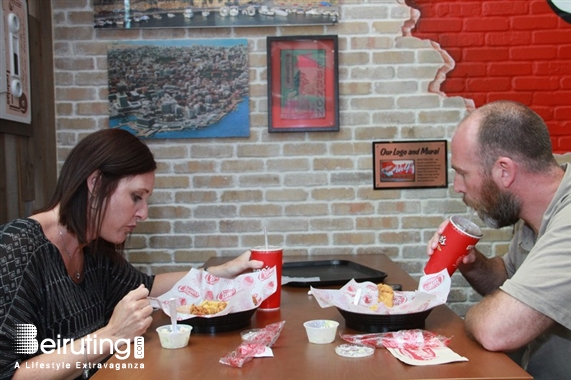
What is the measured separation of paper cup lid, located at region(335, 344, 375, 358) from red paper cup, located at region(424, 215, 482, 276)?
429mm

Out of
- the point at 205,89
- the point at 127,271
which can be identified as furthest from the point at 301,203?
the point at 127,271

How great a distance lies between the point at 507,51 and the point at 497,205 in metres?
1.62

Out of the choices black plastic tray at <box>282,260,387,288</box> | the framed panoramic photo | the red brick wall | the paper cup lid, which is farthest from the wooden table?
the red brick wall

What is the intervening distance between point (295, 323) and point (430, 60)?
78.0 inches

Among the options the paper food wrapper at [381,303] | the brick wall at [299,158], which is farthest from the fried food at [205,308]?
the brick wall at [299,158]

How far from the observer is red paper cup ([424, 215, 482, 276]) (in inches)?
70.5

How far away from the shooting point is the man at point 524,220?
152cm

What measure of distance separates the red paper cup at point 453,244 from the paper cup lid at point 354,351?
0.43 metres

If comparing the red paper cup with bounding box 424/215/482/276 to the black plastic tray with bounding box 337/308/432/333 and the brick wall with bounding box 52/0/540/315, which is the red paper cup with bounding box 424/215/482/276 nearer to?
the black plastic tray with bounding box 337/308/432/333

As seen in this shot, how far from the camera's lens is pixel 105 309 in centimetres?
215

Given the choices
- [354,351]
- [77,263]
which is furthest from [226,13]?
[354,351]

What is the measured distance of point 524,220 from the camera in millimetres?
2025

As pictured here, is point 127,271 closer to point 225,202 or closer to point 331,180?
point 225,202

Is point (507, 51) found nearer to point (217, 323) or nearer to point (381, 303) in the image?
point (381, 303)
